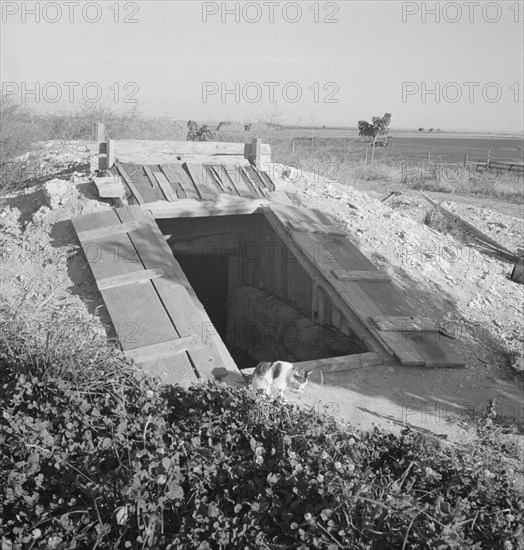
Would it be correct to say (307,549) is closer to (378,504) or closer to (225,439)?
(378,504)

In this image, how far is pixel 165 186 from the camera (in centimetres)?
828

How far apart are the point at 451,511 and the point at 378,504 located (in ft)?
1.27

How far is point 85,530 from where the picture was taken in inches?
131

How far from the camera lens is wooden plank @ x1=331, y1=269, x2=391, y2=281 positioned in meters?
7.64

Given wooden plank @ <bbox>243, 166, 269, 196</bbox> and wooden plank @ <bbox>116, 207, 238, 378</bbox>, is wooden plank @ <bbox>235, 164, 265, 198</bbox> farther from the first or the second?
wooden plank @ <bbox>116, 207, 238, 378</bbox>

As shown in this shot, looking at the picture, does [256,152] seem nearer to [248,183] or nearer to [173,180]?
[248,183]

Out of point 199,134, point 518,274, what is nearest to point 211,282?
point 518,274

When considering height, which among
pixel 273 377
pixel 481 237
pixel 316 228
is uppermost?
pixel 316 228

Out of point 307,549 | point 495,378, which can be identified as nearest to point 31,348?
point 307,549

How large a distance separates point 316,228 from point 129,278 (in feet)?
8.83

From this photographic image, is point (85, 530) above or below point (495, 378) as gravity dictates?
above

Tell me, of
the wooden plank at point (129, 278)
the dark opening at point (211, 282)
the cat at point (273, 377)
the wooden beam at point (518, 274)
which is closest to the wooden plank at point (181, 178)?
the wooden plank at point (129, 278)

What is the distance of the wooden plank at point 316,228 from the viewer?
8.29 meters

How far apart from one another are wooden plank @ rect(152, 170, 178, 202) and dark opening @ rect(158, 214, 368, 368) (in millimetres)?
1462
